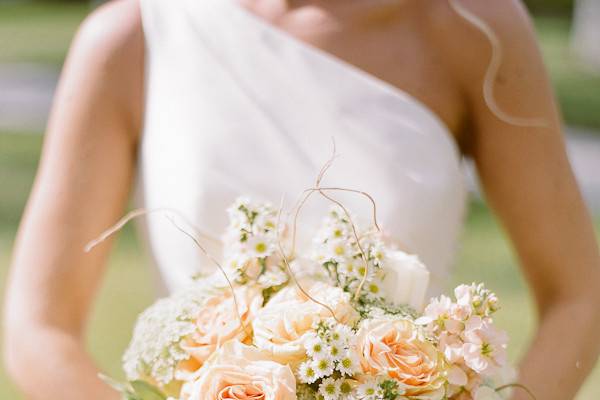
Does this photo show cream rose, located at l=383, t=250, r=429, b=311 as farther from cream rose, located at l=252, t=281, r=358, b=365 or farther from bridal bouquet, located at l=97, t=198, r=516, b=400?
cream rose, located at l=252, t=281, r=358, b=365

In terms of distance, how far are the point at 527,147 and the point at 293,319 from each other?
91 centimetres

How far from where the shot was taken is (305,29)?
2.74 m

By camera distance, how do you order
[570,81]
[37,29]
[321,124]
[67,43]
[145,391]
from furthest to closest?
[37,29]
[67,43]
[570,81]
[321,124]
[145,391]

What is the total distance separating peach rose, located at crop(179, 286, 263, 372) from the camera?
6.80 ft

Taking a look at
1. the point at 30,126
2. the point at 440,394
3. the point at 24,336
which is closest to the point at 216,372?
the point at 440,394

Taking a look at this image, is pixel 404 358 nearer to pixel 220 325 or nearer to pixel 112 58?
pixel 220 325

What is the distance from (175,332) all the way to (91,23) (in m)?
0.90

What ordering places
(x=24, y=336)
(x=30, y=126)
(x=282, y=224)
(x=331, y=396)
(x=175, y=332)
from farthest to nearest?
(x=30, y=126)
(x=24, y=336)
(x=282, y=224)
(x=175, y=332)
(x=331, y=396)

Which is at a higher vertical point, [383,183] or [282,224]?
[282,224]

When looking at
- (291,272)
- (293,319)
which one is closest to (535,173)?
(291,272)

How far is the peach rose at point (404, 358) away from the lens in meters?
1.94

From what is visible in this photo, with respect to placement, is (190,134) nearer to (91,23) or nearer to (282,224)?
(91,23)

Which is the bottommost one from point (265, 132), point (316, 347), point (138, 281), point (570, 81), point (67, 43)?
point (67, 43)

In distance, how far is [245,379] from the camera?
194 cm
